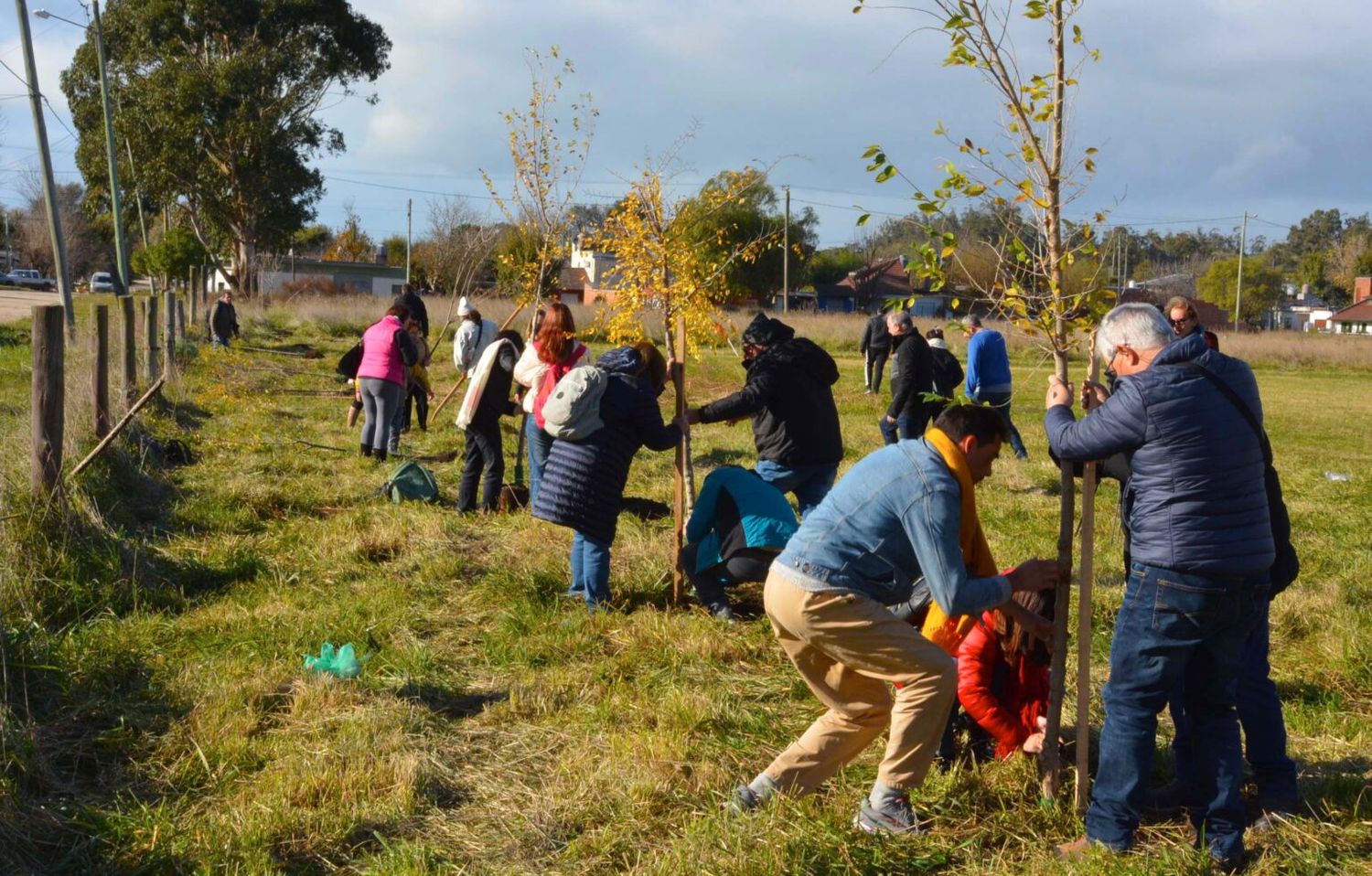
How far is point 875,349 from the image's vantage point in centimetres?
2030

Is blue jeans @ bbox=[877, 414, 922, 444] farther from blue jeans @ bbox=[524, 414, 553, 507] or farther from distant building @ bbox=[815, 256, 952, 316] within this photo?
distant building @ bbox=[815, 256, 952, 316]

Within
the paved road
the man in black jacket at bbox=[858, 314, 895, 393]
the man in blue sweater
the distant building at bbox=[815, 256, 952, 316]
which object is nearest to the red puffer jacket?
the man in blue sweater

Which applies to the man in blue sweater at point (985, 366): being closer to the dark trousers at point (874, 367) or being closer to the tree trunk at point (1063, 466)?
the tree trunk at point (1063, 466)

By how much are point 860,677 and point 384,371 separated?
7.98 metres

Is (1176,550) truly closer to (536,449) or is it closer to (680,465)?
(680,465)

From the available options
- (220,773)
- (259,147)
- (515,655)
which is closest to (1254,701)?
(515,655)

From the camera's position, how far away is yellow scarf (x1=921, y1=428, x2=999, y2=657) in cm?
385

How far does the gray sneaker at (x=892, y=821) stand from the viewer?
157 inches

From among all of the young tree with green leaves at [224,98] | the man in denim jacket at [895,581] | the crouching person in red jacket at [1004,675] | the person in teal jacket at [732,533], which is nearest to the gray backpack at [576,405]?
the person in teal jacket at [732,533]

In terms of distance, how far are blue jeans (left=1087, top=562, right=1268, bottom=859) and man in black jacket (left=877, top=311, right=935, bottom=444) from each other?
260 inches

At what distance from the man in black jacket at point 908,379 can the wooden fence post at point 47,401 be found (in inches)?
266

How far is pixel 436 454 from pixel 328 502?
270 cm

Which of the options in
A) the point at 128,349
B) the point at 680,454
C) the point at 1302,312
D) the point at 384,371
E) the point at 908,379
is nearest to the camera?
the point at 680,454

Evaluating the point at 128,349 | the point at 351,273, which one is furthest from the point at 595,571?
the point at 351,273
